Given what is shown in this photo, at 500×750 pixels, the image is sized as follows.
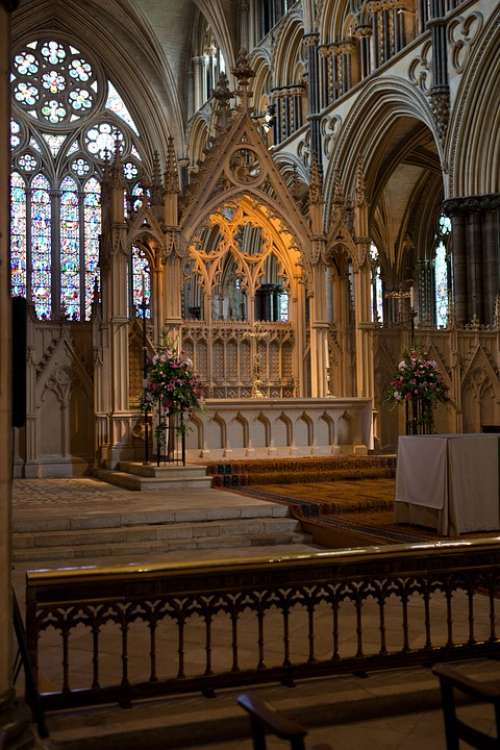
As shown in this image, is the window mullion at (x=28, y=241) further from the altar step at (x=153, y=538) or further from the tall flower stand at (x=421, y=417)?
the altar step at (x=153, y=538)

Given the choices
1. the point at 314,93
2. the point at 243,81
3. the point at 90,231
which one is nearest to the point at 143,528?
the point at 243,81

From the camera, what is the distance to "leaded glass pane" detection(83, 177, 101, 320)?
25.1 meters

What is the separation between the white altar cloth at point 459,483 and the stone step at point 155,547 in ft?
4.11

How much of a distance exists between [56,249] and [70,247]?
0.41 meters

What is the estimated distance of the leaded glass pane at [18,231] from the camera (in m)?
24.5

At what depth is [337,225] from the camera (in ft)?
41.4

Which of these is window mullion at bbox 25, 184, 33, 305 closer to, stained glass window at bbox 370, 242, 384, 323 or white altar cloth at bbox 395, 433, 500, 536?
stained glass window at bbox 370, 242, 384, 323

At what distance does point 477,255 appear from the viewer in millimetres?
16062

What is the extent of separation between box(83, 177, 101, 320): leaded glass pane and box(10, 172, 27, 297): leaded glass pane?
1707mm

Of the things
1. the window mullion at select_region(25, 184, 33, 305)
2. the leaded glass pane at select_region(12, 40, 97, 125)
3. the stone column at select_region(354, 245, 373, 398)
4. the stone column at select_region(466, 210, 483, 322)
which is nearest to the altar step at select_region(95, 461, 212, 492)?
the stone column at select_region(354, 245, 373, 398)

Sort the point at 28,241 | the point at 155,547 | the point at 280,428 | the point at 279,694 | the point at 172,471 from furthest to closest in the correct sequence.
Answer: the point at 28,241 → the point at 280,428 → the point at 172,471 → the point at 155,547 → the point at 279,694

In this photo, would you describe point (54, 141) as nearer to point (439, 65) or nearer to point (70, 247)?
point (70, 247)

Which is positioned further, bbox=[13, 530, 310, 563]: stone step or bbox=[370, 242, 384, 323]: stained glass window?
bbox=[370, 242, 384, 323]: stained glass window

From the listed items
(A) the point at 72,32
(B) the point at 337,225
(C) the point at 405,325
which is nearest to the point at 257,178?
(B) the point at 337,225
